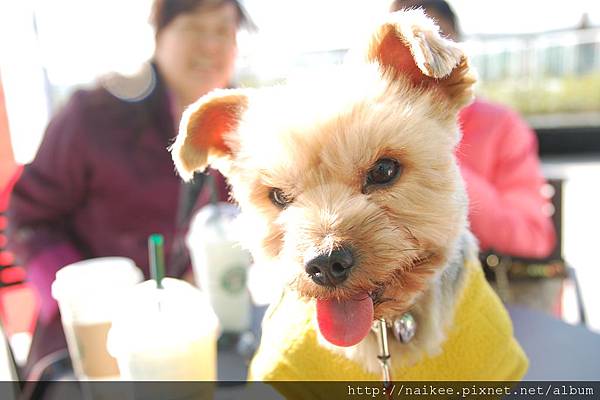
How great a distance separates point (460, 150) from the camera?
966mm

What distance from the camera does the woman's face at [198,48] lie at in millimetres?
1806

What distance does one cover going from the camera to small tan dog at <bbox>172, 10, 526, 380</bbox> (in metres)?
Result: 0.79

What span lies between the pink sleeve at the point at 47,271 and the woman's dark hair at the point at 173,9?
869 mm

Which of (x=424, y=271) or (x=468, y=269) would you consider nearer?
(x=424, y=271)

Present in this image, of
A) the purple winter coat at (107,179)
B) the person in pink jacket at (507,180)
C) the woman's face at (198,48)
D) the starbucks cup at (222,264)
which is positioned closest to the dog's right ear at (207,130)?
the starbucks cup at (222,264)

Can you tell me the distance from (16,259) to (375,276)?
144 centimetres

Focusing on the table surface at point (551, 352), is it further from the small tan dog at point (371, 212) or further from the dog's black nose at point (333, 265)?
the dog's black nose at point (333, 265)

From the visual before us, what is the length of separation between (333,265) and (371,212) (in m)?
0.11

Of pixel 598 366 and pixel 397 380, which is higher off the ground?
pixel 397 380

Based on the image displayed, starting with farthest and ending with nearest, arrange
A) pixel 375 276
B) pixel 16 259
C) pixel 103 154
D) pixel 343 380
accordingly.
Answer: pixel 103 154
pixel 16 259
pixel 343 380
pixel 375 276

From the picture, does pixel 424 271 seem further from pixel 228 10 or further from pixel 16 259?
pixel 16 259

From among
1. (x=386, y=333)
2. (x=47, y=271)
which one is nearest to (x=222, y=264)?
(x=386, y=333)

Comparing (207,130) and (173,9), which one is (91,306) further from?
(173,9)

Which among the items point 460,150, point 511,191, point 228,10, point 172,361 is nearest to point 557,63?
point 511,191
